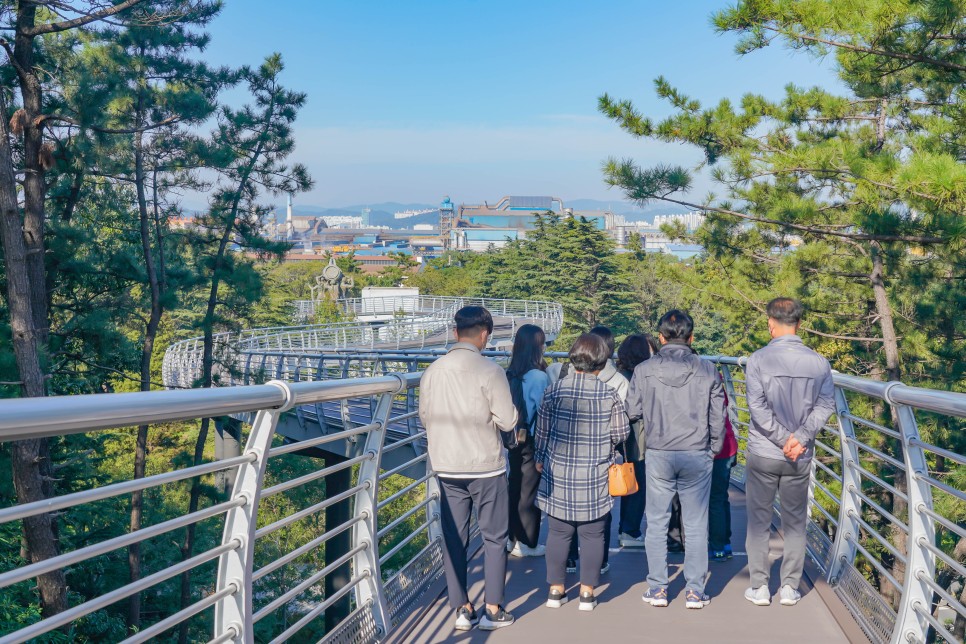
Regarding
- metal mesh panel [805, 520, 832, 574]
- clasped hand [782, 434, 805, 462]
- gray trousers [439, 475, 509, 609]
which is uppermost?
clasped hand [782, 434, 805, 462]

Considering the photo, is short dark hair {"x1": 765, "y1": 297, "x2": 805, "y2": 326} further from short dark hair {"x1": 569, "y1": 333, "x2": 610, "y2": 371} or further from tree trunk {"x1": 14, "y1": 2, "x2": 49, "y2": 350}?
tree trunk {"x1": 14, "y1": 2, "x2": 49, "y2": 350}

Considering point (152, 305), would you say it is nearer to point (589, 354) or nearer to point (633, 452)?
point (633, 452)

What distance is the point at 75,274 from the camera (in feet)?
53.1

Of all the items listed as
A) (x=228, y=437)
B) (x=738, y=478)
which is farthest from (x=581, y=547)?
(x=228, y=437)

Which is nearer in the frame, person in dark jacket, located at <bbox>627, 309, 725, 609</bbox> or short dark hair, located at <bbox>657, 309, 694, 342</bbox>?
person in dark jacket, located at <bbox>627, 309, 725, 609</bbox>

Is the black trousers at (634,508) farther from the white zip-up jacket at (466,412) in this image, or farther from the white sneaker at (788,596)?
the white zip-up jacket at (466,412)

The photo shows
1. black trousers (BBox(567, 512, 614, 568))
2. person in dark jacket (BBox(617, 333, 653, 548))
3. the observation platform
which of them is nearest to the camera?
the observation platform

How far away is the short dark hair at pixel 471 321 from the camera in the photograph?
405 centimetres

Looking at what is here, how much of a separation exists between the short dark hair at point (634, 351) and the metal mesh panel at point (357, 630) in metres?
2.35

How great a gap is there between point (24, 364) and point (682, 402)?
9.64 m

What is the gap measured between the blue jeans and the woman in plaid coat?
0.27 m

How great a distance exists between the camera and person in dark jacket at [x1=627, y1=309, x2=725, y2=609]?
4.46m

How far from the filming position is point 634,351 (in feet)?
17.8

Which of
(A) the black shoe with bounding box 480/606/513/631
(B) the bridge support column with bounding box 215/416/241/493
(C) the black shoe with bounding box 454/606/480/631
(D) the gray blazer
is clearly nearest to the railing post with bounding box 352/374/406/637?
(C) the black shoe with bounding box 454/606/480/631
